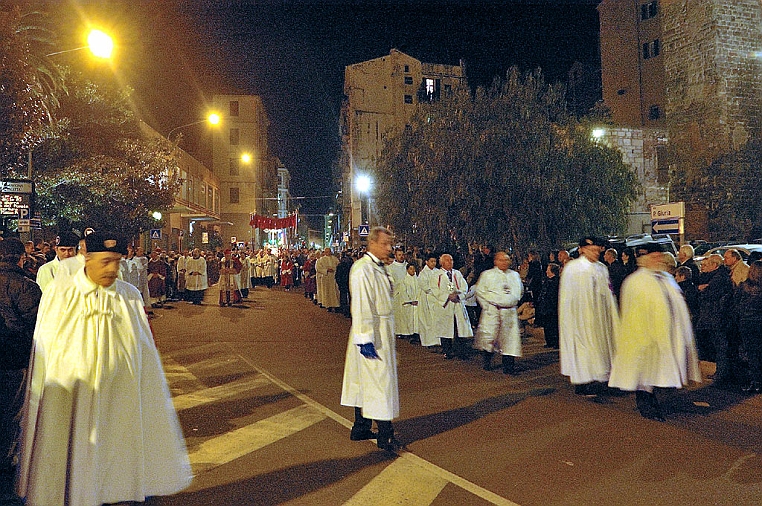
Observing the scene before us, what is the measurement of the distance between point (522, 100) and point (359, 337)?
1527 centimetres

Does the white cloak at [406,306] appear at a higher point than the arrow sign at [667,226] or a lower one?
lower

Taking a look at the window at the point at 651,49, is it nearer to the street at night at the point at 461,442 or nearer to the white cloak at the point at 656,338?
the street at night at the point at 461,442

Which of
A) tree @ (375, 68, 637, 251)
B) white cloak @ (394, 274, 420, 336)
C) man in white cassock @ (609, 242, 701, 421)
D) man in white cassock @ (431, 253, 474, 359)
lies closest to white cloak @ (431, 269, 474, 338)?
man in white cassock @ (431, 253, 474, 359)

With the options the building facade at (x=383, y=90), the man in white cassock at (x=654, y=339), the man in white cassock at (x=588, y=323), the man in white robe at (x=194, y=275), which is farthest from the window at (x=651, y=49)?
Result: the man in white cassock at (x=654, y=339)

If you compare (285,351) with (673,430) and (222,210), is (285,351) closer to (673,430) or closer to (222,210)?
(673,430)

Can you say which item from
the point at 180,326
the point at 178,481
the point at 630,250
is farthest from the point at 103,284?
the point at 180,326

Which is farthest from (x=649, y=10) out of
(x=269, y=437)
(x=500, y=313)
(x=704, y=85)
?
(x=269, y=437)

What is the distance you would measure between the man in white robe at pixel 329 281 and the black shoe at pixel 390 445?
50.0 ft

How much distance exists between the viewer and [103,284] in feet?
13.6

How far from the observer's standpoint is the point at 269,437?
6594mm

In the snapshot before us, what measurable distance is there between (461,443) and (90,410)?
3.60 meters

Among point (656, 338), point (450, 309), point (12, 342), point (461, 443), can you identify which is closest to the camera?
point (12, 342)

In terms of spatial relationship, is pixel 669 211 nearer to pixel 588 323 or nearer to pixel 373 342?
pixel 588 323

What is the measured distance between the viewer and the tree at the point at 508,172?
18766 millimetres
